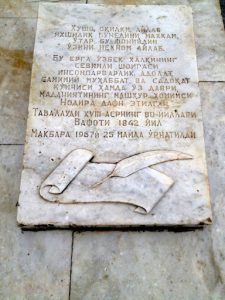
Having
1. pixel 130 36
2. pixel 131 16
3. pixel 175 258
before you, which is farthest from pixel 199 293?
pixel 131 16

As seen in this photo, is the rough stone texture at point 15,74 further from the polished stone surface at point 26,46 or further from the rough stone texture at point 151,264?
the rough stone texture at point 151,264

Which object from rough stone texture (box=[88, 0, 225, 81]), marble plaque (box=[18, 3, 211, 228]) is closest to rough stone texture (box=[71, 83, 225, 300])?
marble plaque (box=[18, 3, 211, 228])

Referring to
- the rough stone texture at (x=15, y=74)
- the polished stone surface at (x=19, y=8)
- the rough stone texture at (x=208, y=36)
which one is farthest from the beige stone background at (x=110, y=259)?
the polished stone surface at (x=19, y=8)

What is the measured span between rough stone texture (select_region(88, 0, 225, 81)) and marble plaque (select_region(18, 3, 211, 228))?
0.34m

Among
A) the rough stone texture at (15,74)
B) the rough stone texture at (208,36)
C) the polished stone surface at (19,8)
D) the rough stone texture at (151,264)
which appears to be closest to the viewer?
the rough stone texture at (151,264)

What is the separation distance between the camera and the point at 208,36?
3656mm

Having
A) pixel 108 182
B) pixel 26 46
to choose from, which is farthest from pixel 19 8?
pixel 108 182

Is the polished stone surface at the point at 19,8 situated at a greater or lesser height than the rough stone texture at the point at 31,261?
greater

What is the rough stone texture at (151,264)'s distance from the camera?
8.19 feet

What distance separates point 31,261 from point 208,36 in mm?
2860

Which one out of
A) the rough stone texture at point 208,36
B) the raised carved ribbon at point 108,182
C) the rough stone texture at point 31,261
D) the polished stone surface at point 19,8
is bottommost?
the rough stone texture at point 31,261

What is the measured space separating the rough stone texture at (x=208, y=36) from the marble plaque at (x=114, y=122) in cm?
34

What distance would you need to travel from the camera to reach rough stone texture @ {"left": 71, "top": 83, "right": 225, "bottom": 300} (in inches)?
98.3

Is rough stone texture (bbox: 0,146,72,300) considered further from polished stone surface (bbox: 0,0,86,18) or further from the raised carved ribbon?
polished stone surface (bbox: 0,0,86,18)
